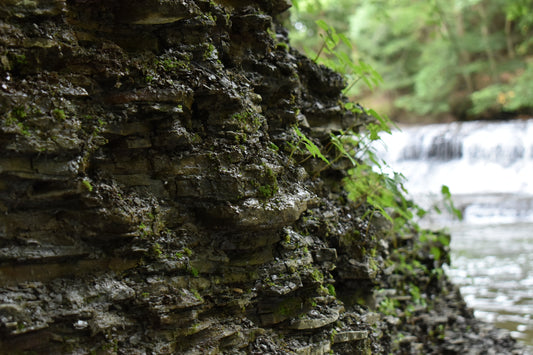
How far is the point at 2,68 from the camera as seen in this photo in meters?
1.95

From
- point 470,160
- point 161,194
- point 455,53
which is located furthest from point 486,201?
point 161,194

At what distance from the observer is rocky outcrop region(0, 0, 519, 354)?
6.57 ft

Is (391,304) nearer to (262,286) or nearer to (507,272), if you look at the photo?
(262,286)

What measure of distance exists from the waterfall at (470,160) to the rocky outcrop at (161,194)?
11782 mm

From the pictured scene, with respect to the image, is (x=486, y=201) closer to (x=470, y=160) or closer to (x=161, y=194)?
(x=470, y=160)

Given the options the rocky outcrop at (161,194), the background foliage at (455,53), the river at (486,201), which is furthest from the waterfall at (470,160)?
the rocky outcrop at (161,194)

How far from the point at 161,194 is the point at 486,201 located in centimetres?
1263

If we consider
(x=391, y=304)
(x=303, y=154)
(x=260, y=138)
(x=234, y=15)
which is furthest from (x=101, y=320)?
(x=391, y=304)

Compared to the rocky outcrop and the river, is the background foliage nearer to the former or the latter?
the river

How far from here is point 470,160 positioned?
16.9 meters

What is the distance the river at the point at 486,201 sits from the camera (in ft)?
20.7

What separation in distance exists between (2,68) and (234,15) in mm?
1445

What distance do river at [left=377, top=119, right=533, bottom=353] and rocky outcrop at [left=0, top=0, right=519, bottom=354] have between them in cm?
110

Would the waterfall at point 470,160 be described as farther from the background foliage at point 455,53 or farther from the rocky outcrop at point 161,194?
the rocky outcrop at point 161,194
